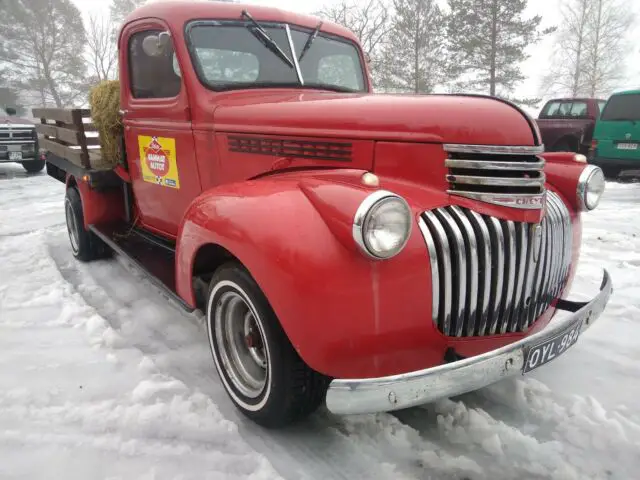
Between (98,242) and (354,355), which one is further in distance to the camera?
(98,242)

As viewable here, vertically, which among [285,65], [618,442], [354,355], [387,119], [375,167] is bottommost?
[618,442]

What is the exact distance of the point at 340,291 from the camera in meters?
1.74

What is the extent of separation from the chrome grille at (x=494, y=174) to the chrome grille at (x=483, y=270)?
0.30ft

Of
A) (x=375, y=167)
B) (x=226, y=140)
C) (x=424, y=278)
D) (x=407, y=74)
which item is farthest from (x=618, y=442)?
(x=407, y=74)

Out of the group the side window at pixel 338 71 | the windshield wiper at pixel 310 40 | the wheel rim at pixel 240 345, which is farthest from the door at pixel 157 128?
the wheel rim at pixel 240 345

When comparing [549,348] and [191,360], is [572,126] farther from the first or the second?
[191,360]

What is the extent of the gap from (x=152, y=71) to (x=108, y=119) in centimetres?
94

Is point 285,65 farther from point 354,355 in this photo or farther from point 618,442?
point 618,442

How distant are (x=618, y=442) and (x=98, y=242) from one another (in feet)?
14.4

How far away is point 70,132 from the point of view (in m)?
4.61

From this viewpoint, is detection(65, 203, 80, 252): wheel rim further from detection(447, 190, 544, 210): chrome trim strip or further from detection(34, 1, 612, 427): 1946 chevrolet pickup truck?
detection(447, 190, 544, 210): chrome trim strip

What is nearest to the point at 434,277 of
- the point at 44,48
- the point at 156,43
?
the point at 156,43

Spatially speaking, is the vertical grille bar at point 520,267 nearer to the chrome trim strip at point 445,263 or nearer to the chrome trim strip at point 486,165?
the chrome trim strip at point 486,165

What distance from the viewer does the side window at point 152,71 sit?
3176mm
